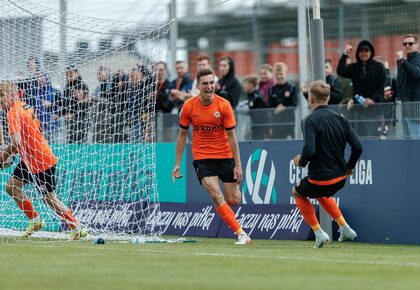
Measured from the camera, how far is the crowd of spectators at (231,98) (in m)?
16.2

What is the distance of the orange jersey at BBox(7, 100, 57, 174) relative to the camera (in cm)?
1527

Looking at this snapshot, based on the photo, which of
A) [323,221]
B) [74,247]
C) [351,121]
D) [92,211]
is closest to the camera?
[74,247]

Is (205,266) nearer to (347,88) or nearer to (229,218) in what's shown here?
(229,218)

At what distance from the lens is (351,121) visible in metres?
16.4

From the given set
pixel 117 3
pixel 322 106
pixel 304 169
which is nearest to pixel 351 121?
pixel 304 169

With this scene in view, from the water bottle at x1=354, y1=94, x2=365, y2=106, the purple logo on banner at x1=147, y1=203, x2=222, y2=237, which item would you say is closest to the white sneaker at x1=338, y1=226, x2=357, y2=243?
the water bottle at x1=354, y1=94, x2=365, y2=106

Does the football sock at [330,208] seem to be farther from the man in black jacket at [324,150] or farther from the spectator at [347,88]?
the spectator at [347,88]

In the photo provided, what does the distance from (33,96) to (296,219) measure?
4350 mm

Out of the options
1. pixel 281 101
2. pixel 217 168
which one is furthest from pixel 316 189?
pixel 281 101

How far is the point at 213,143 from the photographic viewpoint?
1486 cm

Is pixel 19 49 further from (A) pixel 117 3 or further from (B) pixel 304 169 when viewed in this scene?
(B) pixel 304 169

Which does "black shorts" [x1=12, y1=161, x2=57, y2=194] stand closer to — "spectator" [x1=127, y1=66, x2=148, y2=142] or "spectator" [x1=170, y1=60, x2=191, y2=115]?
"spectator" [x1=127, y1=66, x2=148, y2=142]

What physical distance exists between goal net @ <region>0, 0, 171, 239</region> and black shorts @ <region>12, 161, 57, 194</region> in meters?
0.02

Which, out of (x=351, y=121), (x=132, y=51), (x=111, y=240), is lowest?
(x=111, y=240)
